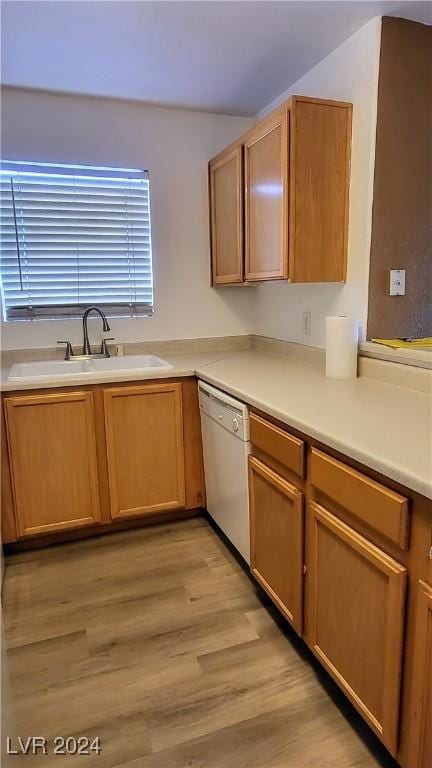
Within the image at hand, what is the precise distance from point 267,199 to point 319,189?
0.81 feet

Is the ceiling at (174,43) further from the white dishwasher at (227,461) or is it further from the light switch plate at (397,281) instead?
the white dishwasher at (227,461)

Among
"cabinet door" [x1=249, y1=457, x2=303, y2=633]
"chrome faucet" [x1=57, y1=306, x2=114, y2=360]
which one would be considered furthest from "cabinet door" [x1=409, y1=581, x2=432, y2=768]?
"chrome faucet" [x1=57, y1=306, x2=114, y2=360]

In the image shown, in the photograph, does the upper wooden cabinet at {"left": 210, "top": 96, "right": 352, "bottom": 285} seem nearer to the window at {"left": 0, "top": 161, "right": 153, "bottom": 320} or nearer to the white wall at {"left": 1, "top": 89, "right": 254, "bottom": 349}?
the white wall at {"left": 1, "top": 89, "right": 254, "bottom": 349}

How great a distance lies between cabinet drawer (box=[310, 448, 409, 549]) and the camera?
106 cm

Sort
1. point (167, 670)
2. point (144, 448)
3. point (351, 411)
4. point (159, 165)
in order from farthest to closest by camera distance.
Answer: point (159, 165)
point (144, 448)
point (167, 670)
point (351, 411)

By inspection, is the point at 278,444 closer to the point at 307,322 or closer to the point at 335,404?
the point at 335,404

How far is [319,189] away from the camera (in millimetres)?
1976

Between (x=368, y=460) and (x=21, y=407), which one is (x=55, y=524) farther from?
(x=368, y=460)

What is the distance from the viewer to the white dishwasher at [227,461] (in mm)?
1918

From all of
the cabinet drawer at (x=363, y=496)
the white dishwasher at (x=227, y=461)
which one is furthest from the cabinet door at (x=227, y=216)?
the cabinet drawer at (x=363, y=496)

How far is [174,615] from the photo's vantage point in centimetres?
187

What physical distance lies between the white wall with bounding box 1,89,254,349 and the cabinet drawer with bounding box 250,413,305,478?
1.31 meters

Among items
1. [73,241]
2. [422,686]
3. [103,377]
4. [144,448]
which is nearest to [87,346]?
[103,377]

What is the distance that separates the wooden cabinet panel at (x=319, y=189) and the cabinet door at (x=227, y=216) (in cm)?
48
